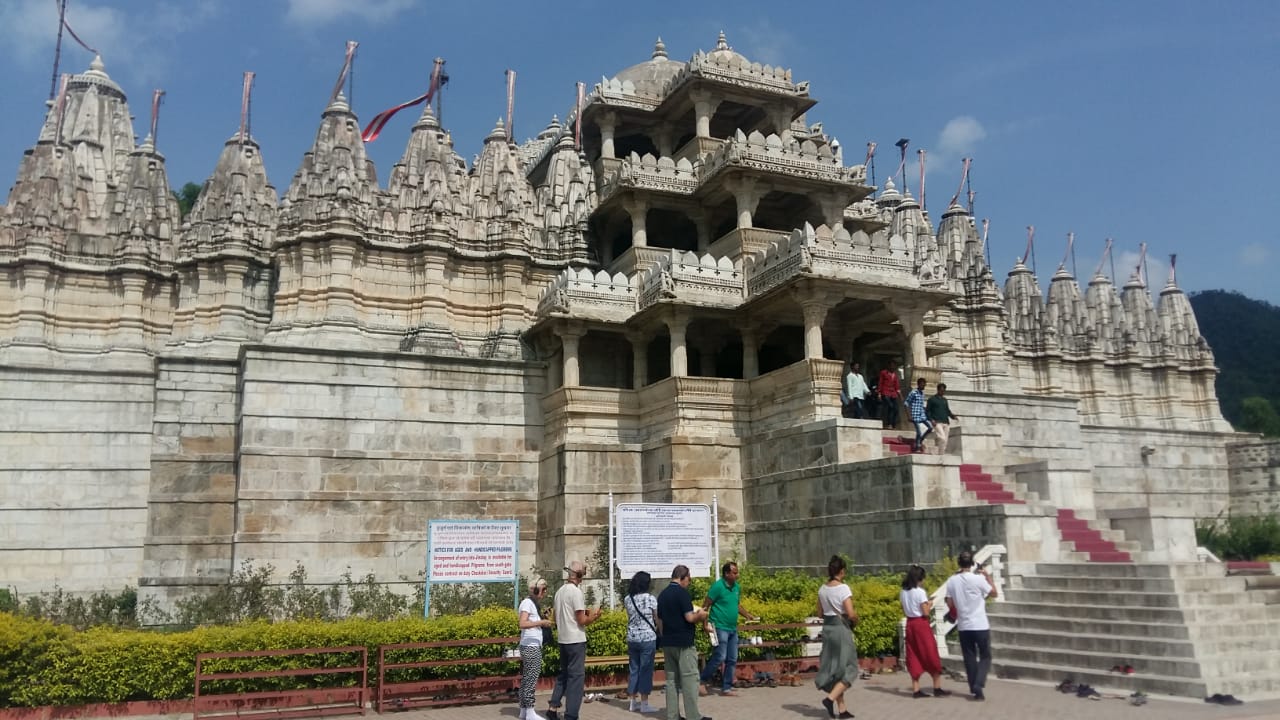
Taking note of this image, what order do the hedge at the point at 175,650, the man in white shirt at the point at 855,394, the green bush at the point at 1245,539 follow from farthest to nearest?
the green bush at the point at 1245,539
the man in white shirt at the point at 855,394
the hedge at the point at 175,650

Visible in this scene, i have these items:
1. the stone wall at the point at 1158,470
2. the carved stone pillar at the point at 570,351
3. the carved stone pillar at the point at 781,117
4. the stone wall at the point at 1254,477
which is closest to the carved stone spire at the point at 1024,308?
the stone wall at the point at 1158,470

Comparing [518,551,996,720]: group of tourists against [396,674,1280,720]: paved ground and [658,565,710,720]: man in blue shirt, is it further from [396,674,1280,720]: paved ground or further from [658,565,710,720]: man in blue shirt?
[396,674,1280,720]: paved ground

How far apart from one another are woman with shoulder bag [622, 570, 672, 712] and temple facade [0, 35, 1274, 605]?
698 cm

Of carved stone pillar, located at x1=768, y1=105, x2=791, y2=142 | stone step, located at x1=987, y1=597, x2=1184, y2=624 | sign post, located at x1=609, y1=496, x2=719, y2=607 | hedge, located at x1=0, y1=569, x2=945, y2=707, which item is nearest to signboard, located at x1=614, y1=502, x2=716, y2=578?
sign post, located at x1=609, y1=496, x2=719, y2=607

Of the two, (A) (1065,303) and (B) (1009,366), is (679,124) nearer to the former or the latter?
(B) (1009,366)

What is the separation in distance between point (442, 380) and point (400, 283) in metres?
3.56

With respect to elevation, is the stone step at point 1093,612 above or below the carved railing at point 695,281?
below

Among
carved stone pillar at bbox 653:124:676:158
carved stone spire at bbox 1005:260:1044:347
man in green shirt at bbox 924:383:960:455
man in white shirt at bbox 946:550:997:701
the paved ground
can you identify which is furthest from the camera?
carved stone spire at bbox 1005:260:1044:347

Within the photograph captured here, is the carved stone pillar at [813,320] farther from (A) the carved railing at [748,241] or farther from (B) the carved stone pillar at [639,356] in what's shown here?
(B) the carved stone pillar at [639,356]

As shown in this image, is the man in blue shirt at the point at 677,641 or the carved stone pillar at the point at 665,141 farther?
the carved stone pillar at the point at 665,141

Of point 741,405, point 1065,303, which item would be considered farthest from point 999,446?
point 1065,303

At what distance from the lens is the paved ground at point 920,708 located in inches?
418

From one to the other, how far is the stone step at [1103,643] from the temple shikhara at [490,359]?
7.90 ft

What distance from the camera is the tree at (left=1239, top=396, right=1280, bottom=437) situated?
53.0m
